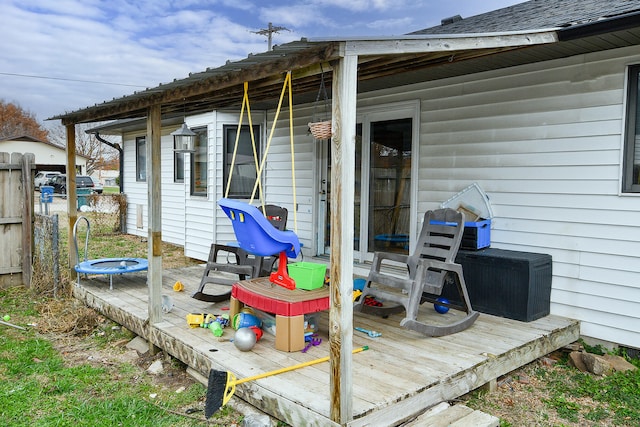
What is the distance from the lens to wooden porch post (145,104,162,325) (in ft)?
12.8

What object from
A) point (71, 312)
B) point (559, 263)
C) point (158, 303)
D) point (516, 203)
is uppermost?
point (516, 203)

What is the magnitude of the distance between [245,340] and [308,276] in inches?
26.2

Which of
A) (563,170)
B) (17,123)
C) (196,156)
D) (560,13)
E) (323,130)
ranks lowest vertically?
(563,170)

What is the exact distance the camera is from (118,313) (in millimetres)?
4551

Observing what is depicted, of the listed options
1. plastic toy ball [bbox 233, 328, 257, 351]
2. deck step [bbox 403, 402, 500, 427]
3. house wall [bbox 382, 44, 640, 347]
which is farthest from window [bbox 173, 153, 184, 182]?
deck step [bbox 403, 402, 500, 427]

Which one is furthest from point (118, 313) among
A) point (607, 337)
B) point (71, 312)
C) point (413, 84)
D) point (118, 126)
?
point (118, 126)

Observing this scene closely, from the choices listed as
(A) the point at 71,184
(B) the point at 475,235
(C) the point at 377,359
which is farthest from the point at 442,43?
(A) the point at 71,184

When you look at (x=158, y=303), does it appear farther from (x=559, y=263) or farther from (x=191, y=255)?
(x=191, y=255)

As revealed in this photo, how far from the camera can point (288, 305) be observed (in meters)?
3.30

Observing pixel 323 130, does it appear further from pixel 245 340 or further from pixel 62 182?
pixel 62 182

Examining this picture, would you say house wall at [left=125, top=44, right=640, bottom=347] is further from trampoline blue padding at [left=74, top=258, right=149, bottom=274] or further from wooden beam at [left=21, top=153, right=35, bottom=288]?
wooden beam at [left=21, top=153, right=35, bottom=288]

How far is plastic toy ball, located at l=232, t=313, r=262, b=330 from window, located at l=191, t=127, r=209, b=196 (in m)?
4.73

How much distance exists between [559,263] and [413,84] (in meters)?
2.42

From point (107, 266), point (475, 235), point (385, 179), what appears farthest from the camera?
point (385, 179)
